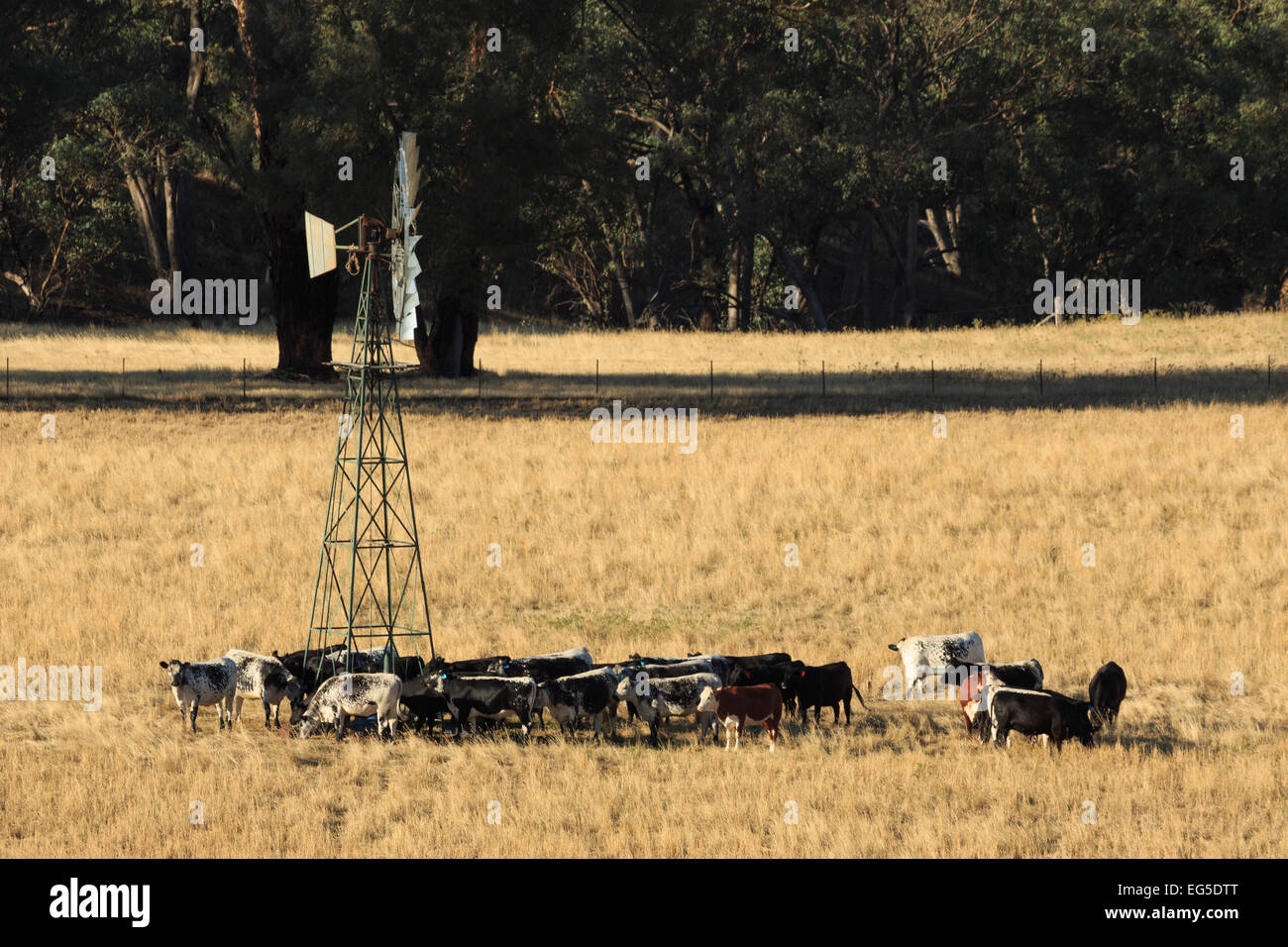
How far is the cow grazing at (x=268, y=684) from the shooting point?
58.7ft

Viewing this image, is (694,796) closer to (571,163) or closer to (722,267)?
(571,163)

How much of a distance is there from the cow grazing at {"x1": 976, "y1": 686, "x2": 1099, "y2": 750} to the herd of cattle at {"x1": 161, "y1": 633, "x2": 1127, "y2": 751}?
0.01 m

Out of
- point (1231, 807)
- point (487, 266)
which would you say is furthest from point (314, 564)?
point (487, 266)

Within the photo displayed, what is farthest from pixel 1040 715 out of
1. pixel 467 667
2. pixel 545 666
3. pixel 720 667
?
pixel 467 667

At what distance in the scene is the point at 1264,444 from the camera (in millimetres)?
37375

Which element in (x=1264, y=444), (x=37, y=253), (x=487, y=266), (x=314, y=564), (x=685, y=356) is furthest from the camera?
(x=37, y=253)

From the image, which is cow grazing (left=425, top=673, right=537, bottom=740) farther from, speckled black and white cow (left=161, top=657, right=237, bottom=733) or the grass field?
speckled black and white cow (left=161, top=657, right=237, bottom=733)

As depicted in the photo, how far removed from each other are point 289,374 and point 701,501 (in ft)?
75.8

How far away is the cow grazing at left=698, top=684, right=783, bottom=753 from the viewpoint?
56.1ft

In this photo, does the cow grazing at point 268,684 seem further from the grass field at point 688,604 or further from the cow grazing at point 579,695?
the cow grazing at point 579,695

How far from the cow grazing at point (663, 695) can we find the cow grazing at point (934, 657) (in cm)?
316

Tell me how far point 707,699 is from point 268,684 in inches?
210

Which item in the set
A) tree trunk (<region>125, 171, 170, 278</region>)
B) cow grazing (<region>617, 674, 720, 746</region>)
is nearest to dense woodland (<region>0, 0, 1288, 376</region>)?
tree trunk (<region>125, 171, 170, 278</region>)

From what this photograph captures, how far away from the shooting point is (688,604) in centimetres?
2536
